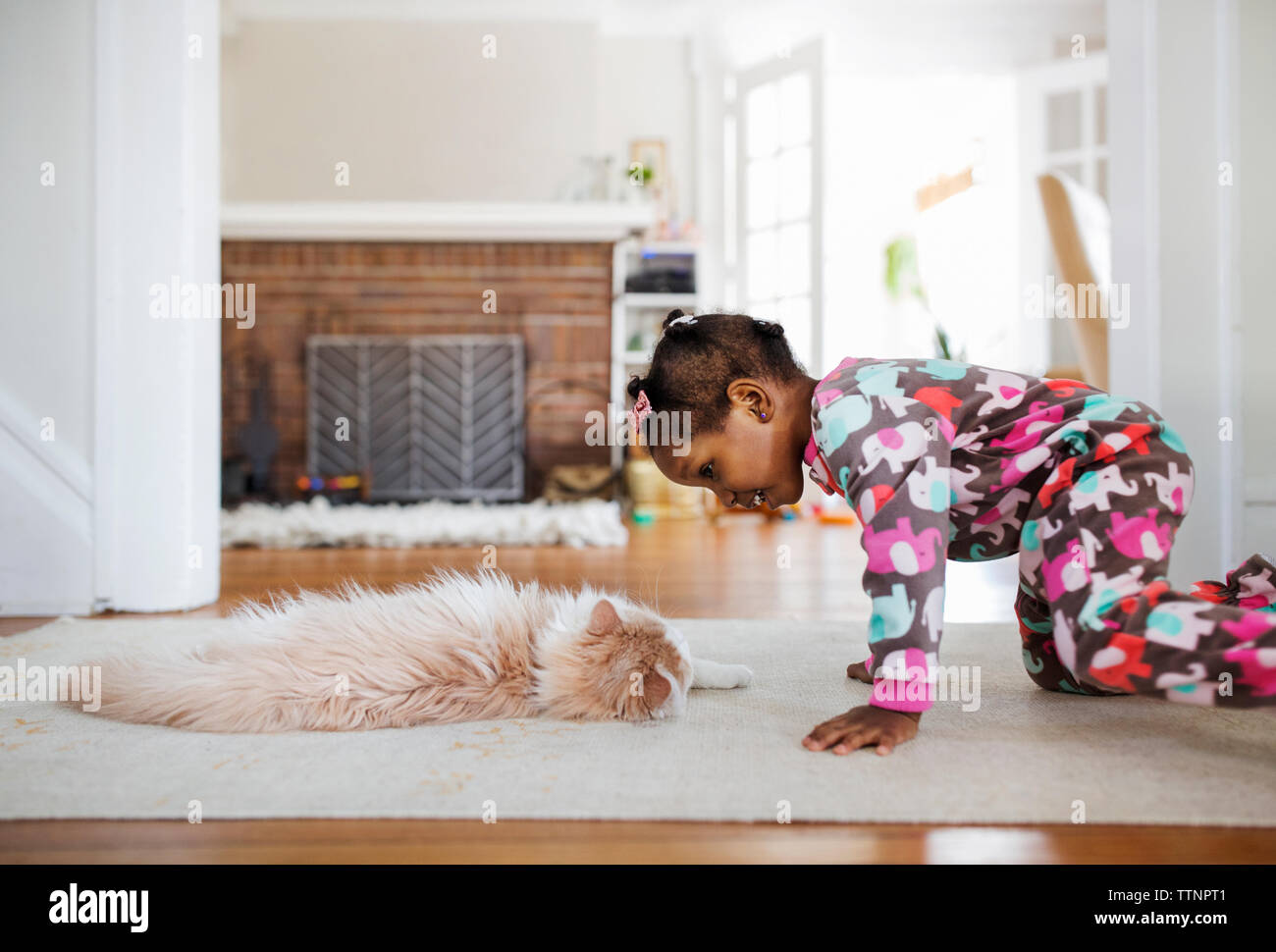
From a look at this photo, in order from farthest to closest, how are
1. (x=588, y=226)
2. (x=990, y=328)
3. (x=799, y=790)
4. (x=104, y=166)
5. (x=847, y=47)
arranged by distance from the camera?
(x=990, y=328), (x=847, y=47), (x=588, y=226), (x=104, y=166), (x=799, y=790)

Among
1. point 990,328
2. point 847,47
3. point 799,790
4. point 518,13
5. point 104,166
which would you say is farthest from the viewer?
point 990,328

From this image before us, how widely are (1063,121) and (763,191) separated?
5.37ft

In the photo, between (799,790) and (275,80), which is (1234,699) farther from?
(275,80)

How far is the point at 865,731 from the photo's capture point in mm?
886

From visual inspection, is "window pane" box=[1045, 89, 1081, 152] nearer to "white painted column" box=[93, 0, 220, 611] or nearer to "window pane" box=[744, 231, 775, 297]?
"window pane" box=[744, 231, 775, 297]

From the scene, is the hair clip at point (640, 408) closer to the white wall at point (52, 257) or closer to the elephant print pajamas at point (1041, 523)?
the elephant print pajamas at point (1041, 523)

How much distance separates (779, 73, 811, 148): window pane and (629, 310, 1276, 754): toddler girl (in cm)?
A: 364


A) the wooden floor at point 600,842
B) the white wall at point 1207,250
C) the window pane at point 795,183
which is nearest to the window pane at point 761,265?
the window pane at point 795,183

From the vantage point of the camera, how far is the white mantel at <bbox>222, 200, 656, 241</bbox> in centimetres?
429

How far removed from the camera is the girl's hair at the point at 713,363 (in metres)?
1.12

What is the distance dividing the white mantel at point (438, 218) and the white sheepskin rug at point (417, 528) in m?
1.53

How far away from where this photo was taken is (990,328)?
5.48 m
